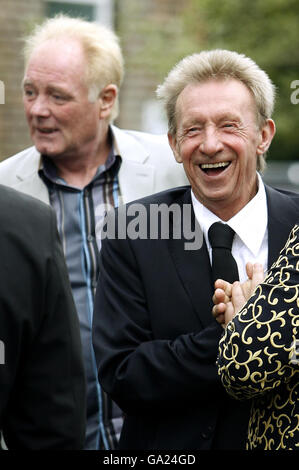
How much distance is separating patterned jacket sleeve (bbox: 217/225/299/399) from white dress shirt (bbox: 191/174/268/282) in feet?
1.90

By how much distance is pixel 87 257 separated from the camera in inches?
171

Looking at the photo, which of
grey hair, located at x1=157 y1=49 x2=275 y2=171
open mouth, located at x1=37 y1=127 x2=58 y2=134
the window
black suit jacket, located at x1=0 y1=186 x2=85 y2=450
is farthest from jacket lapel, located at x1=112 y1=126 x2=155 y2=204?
the window

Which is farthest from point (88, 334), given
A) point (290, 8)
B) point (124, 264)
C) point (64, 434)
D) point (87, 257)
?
point (290, 8)

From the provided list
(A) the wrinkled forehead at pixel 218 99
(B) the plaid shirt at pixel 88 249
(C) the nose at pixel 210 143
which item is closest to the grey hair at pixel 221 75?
(A) the wrinkled forehead at pixel 218 99

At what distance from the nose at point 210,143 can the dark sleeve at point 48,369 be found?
1003mm

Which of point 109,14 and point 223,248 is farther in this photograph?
point 109,14

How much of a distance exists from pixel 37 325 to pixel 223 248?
1064mm

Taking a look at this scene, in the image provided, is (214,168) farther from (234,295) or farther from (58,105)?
(58,105)

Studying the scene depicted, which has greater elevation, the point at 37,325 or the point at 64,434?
the point at 37,325

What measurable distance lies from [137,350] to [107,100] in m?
1.90

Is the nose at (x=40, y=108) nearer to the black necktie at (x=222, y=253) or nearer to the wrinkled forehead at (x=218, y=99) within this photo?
the wrinkled forehead at (x=218, y=99)

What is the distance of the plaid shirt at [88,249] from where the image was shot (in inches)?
166

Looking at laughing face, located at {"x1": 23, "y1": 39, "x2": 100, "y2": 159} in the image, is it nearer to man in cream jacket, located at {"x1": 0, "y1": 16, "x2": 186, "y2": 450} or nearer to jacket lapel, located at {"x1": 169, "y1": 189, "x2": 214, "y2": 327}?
man in cream jacket, located at {"x1": 0, "y1": 16, "x2": 186, "y2": 450}
